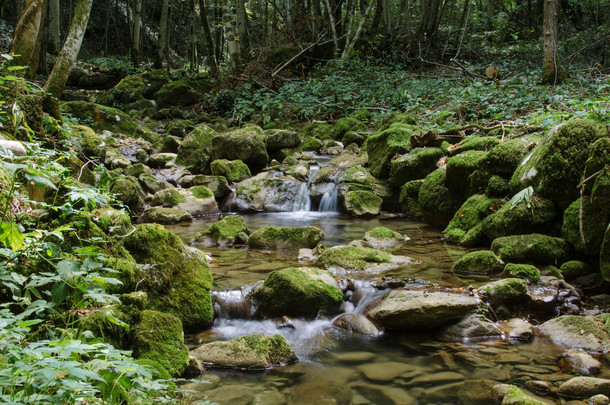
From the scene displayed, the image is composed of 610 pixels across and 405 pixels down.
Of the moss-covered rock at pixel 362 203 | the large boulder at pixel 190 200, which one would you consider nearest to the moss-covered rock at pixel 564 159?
the moss-covered rock at pixel 362 203

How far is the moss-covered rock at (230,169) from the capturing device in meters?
11.4

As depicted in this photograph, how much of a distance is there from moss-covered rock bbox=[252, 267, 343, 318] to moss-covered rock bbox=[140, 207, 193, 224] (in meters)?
4.66

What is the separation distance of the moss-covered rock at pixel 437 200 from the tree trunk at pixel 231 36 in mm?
11094

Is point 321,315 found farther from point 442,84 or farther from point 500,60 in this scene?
point 500,60

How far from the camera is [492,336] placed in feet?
13.8

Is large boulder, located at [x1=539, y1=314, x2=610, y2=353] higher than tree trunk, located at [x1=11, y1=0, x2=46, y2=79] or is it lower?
lower

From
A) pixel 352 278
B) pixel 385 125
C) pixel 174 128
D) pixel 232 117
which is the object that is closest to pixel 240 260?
pixel 352 278

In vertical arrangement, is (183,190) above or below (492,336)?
above

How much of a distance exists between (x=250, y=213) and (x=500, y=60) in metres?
14.1

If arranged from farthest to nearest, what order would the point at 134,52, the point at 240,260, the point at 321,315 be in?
the point at 134,52
the point at 240,260
the point at 321,315

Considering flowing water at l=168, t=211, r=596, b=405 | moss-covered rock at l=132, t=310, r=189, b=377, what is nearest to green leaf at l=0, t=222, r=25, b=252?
moss-covered rock at l=132, t=310, r=189, b=377

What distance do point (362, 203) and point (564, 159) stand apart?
4.53m

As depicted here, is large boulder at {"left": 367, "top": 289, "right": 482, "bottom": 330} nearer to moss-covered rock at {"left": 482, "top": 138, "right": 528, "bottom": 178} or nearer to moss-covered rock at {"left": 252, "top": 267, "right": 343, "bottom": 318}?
moss-covered rock at {"left": 252, "top": 267, "right": 343, "bottom": 318}

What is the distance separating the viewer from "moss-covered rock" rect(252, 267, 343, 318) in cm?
463
